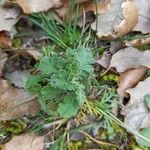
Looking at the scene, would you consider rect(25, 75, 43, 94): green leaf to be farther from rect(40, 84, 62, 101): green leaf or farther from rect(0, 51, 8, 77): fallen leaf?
rect(0, 51, 8, 77): fallen leaf

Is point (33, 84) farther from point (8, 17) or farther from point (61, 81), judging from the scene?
point (8, 17)

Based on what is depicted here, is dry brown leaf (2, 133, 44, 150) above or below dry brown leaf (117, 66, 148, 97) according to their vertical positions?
below

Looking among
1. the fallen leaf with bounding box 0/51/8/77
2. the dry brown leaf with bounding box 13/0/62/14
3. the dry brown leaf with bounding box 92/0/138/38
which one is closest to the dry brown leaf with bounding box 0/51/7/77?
the fallen leaf with bounding box 0/51/8/77

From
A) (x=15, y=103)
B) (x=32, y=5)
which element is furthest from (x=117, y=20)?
(x=15, y=103)

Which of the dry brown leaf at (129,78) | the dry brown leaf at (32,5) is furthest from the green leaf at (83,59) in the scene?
the dry brown leaf at (32,5)

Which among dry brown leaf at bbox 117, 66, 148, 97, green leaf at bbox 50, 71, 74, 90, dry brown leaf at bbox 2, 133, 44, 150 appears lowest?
dry brown leaf at bbox 2, 133, 44, 150

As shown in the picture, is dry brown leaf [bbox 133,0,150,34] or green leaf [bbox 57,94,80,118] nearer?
green leaf [bbox 57,94,80,118]
